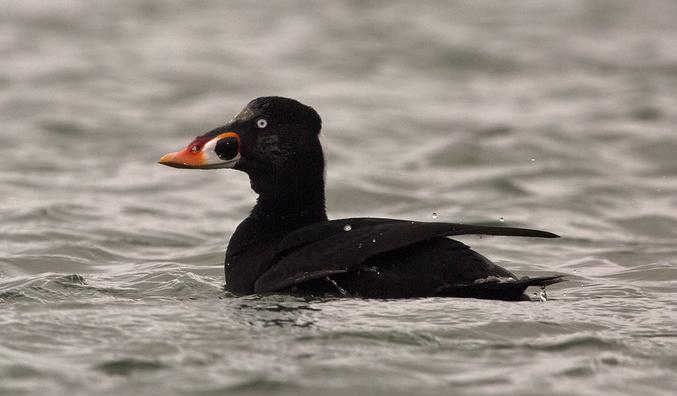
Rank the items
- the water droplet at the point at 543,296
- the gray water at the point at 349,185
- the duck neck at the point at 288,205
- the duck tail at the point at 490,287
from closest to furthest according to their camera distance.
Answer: the gray water at the point at 349,185, the duck tail at the point at 490,287, the water droplet at the point at 543,296, the duck neck at the point at 288,205

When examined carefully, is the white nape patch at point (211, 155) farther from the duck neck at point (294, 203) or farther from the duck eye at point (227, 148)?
the duck neck at point (294, 203)

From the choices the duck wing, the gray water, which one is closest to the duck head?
the duck wing

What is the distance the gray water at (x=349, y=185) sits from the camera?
5211mm

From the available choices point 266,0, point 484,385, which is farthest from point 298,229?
point 266,0

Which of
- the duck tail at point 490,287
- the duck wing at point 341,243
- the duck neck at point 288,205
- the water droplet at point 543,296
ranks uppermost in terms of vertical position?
the duck neck at point 288,205

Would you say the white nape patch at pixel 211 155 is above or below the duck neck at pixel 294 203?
above

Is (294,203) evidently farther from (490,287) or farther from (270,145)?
(490,287)

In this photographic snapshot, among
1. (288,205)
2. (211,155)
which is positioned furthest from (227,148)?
(288,205)

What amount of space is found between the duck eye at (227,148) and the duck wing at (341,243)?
0.68 m

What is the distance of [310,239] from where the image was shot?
620cm

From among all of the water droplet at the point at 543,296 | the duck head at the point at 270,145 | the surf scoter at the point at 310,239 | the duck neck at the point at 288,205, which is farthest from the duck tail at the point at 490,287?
the duck head at the point at 270,145

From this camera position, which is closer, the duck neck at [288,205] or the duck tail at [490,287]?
the duck tail at [490,287]

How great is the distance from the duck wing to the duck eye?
0.68m

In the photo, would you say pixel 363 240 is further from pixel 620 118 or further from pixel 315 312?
pixel 620 118
